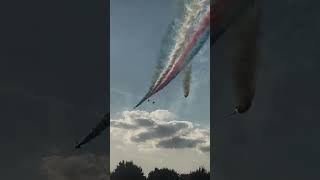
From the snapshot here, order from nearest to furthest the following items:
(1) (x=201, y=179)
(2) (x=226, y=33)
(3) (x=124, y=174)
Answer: (2) (x=226, y=33) → (1) (x=201, y=179) → (3) (x=124, y=174)

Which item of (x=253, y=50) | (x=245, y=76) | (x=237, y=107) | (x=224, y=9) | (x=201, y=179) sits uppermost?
(x=224, y=9)

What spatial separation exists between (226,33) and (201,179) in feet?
79.3

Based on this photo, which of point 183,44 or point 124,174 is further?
point 124,174

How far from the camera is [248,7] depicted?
38.5 m

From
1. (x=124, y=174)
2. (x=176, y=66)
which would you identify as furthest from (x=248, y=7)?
(x=124, y=174)

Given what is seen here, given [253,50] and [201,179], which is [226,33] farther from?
[201,179]

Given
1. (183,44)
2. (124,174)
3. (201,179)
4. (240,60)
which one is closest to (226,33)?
(240,60)

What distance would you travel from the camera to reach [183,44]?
36.5 meters

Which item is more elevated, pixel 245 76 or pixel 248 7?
pixel 248 7

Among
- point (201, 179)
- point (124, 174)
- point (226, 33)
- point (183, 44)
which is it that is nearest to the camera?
point (183, 44)

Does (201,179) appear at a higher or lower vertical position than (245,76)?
lower

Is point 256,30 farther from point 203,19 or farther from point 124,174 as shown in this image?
point 124,174

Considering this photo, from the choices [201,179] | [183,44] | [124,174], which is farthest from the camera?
[124,174]

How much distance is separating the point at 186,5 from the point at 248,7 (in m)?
5.85
